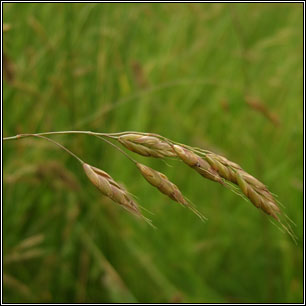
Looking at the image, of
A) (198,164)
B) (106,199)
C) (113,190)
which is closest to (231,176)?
(198,164)

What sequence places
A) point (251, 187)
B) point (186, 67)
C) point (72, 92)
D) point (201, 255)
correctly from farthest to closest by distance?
1. point (186, 67)
2. point (201, 255)
3. point (72, 92)
4. point (251, 187)

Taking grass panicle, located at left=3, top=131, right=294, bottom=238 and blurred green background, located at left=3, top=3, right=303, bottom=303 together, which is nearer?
grass panicle, located at left=3, top=131, right=294, bottom=238

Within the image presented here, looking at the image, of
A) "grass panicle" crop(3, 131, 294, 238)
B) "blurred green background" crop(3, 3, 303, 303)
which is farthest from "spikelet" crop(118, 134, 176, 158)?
"blurred green background" crop(3, 3, 303, 303)

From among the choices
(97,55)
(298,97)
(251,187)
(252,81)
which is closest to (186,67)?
(252,81)

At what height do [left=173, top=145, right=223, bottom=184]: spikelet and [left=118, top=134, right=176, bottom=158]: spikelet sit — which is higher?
[left=118, top=134, right=176, bottom=158]: spikelet

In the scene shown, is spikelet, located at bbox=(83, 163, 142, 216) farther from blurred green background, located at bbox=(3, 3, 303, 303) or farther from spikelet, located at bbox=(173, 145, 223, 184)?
blurred green background, located at bbox=(3, 3, 303, 303)

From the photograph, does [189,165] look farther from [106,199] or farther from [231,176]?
[106,199]

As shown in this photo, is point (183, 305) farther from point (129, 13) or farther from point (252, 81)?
point (252, 81)
